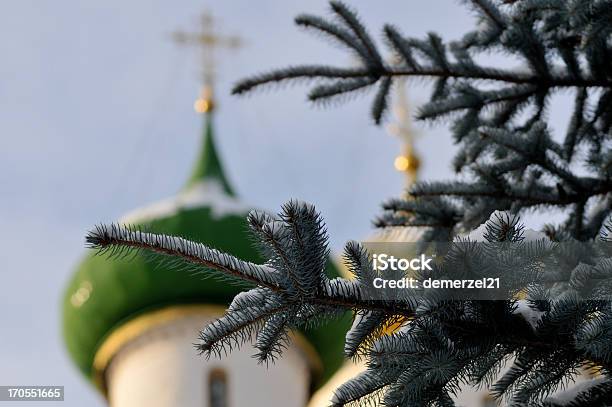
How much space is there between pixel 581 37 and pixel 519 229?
1.89m

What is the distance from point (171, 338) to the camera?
14.9m

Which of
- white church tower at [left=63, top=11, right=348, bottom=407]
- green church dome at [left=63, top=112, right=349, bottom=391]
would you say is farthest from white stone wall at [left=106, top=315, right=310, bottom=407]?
green church dome at [left=63, top=112, right=349, bottom=391]

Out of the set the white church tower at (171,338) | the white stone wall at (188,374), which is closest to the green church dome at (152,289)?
the white church tower at (171,338)

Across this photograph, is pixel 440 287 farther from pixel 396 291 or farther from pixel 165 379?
pixel 165 379

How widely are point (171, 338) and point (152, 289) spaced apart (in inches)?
28.2

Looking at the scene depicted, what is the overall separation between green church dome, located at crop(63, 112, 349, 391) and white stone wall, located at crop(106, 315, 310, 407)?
32 centimetres

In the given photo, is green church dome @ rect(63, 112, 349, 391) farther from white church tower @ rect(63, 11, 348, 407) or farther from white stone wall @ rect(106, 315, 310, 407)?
white stone wall @ rect(106, 315, 310, 407)

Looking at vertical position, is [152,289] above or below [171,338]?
above

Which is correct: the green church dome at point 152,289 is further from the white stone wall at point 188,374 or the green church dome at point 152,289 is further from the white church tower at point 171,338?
the white stone wall at point 188,374

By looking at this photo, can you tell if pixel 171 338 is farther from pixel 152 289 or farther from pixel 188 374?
pixel 152 289

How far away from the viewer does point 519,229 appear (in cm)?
263

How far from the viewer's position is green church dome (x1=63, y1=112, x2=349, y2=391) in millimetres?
14531

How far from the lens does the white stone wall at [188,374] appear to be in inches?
576

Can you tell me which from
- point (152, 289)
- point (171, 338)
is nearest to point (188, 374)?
point (171, 338)
